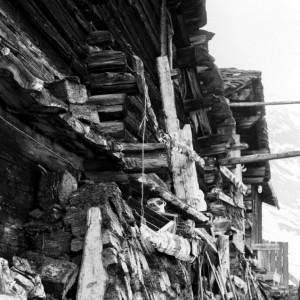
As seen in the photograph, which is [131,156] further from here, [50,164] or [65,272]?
[65,272]

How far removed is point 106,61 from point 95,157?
1.03 m

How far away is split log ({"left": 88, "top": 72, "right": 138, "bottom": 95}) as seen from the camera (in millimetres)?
5062

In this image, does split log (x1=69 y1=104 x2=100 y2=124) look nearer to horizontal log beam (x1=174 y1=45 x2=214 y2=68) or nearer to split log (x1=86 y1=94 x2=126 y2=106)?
split log (x1=86 y1=94 x2=126 y2=106)

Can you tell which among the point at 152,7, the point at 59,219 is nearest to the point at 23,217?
the point at 59,219

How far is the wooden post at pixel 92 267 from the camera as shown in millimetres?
3592

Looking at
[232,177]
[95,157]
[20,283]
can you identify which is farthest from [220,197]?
[20,283]

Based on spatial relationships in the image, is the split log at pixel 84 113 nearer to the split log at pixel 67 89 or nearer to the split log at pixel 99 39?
the split log at pixel 67 89

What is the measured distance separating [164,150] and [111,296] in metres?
1.87

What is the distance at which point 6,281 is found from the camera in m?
3.21

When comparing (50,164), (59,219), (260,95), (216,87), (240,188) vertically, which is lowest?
(59,219)

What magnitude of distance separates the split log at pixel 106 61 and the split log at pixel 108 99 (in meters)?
0.28

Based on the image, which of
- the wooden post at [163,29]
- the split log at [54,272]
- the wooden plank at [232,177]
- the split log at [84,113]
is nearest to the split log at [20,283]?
the split log at [54,272]

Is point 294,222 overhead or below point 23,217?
overhead

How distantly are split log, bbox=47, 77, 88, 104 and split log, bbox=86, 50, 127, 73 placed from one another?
4.16 ft
